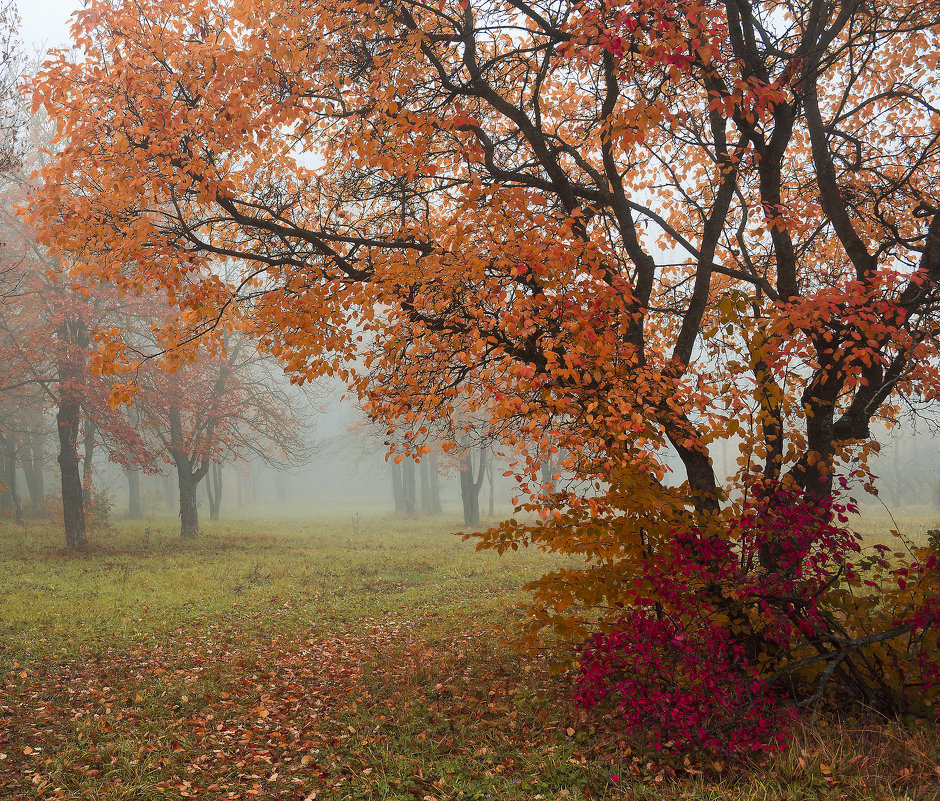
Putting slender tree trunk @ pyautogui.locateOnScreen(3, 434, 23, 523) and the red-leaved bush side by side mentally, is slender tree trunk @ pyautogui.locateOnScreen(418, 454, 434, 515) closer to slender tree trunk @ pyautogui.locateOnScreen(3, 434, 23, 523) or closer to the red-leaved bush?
slender tree trunk @ pyautogui.locateOnScreen(3, 434, 23, 523)

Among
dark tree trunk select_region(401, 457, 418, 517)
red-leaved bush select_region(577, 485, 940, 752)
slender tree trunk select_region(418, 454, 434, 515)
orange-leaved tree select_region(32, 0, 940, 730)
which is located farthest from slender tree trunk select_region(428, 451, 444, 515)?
red-leaved bush select_region(577, 485, 940, 752)

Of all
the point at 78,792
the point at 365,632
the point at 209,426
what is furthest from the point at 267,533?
the point at 78,792

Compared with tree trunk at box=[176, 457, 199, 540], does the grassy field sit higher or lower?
lower

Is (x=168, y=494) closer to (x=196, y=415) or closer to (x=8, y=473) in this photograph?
(x=8, y=473)

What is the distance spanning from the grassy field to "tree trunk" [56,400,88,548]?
4.23 meters

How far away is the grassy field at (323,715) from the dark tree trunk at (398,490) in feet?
80.1

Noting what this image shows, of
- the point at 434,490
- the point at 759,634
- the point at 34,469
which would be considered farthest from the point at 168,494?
the point at 759,634

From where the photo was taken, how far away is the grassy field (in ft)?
13.6

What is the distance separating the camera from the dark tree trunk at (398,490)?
36.8 meters

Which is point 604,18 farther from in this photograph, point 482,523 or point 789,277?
point 482,523

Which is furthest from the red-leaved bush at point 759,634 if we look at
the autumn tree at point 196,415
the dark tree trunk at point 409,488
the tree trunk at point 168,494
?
the tree trunk at point 168,494

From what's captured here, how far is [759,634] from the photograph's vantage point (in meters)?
4.99

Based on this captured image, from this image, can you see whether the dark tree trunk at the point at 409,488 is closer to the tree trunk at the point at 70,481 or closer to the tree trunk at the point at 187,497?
the tree trunk at the point at 187,497

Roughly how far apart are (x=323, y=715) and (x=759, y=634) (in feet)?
13.3
